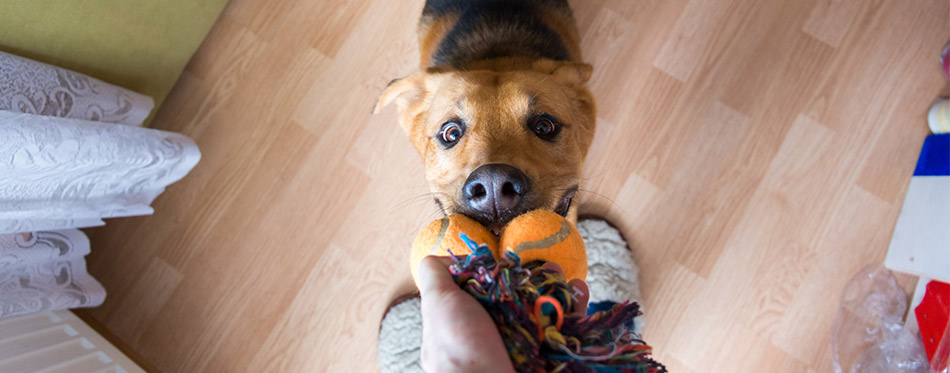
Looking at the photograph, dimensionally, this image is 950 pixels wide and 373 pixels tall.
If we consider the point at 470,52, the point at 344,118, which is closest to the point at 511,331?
the point at 470,52

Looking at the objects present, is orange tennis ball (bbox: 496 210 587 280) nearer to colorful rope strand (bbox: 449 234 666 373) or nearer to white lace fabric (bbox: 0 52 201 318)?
colorful rope strand (bbox: 449 234 666 373)

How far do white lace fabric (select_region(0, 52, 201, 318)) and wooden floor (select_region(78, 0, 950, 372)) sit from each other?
337 mm

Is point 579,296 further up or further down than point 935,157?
further down

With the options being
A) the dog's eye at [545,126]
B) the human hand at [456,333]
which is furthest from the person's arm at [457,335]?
the dog's eye at [545,126]

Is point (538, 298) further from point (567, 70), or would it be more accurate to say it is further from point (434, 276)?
point (567, 70)

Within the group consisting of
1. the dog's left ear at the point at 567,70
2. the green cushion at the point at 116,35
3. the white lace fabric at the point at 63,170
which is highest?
the dog's left ear at the point at 567,70

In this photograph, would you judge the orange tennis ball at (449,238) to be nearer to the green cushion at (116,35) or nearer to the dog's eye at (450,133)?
the dog's eye at (450,133)

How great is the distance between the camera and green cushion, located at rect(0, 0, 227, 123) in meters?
2.01

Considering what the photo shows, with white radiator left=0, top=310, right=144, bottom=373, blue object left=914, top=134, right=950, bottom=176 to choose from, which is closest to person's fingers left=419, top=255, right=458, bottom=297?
white radiator left=0, top=310, right=144, bottom=373

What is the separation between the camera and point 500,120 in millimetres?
1697

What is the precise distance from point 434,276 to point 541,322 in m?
0.24

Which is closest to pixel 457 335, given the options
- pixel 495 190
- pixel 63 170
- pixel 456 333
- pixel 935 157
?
pixel 456 333

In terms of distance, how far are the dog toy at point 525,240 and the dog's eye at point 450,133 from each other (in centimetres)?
49

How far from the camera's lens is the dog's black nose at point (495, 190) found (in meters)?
1.43
